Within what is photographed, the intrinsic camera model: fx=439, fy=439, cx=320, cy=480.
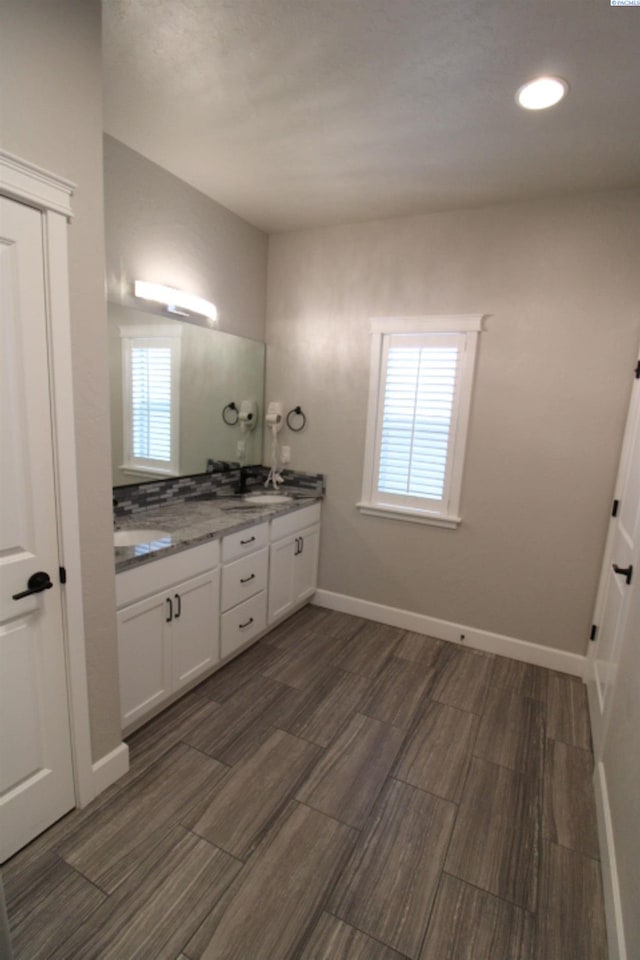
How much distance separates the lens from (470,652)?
3010mm

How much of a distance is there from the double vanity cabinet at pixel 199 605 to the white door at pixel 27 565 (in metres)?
0.36

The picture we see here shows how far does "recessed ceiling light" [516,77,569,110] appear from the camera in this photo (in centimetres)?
164

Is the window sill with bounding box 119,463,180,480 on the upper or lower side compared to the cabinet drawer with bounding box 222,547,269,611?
upper

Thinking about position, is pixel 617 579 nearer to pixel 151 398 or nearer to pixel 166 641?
pixel 166 641

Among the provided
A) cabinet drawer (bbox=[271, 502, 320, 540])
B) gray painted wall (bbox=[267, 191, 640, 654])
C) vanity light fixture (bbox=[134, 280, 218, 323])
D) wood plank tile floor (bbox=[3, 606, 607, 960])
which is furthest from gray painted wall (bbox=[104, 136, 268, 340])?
wood plank tile floor (bbox=[3, 606, 607, 960])

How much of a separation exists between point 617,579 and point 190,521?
228 cm

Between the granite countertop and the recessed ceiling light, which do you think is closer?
the recessed ceiling light

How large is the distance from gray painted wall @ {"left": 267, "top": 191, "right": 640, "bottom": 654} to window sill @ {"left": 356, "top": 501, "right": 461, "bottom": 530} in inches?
2.2

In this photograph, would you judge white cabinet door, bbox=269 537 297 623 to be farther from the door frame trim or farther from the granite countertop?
the door frame trim

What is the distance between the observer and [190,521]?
8.23ft

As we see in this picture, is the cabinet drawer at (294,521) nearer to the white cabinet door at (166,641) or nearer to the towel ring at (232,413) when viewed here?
the white cabinet door at (166,641)

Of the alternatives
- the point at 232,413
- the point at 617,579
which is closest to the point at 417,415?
the point at 232,413

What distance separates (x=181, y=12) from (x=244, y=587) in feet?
8.26

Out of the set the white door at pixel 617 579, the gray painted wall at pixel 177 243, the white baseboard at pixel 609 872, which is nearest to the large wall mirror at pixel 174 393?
the gray painted wall at pixel 177 243
